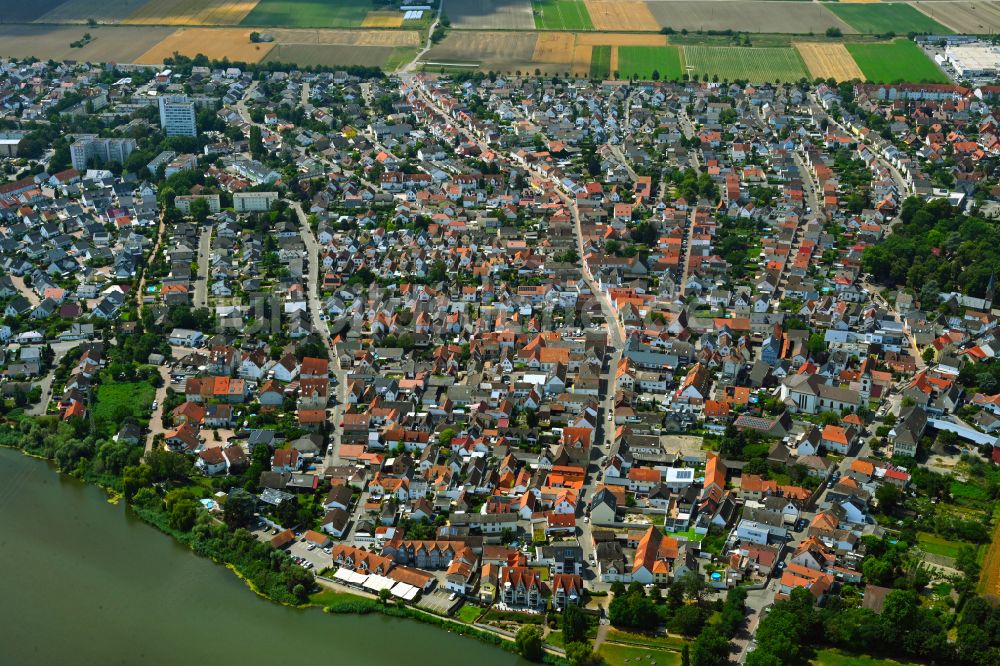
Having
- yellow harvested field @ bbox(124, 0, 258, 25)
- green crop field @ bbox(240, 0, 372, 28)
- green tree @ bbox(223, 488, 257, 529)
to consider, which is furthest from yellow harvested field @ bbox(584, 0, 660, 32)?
green tree @ bbox(223, 488, 257, 529)

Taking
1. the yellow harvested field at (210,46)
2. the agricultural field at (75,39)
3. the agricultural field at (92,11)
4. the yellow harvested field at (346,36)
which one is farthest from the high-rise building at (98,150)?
the agricultural field at (92,11)

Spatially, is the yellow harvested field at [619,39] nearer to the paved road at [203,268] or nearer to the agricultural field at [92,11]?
the agricultural field at [92,11]

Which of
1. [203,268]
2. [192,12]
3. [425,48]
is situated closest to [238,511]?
[203,268]

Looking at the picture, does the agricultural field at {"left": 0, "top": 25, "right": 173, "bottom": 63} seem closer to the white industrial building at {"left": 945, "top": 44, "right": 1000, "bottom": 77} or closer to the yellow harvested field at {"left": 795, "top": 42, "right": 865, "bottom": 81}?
the yellow harvested field at {"left": 795, "top": 42, "right": 865, "bottom": 81}

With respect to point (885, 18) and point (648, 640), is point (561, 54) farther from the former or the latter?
point (648, 640)

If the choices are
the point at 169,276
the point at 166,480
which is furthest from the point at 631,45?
the point at 166,480
